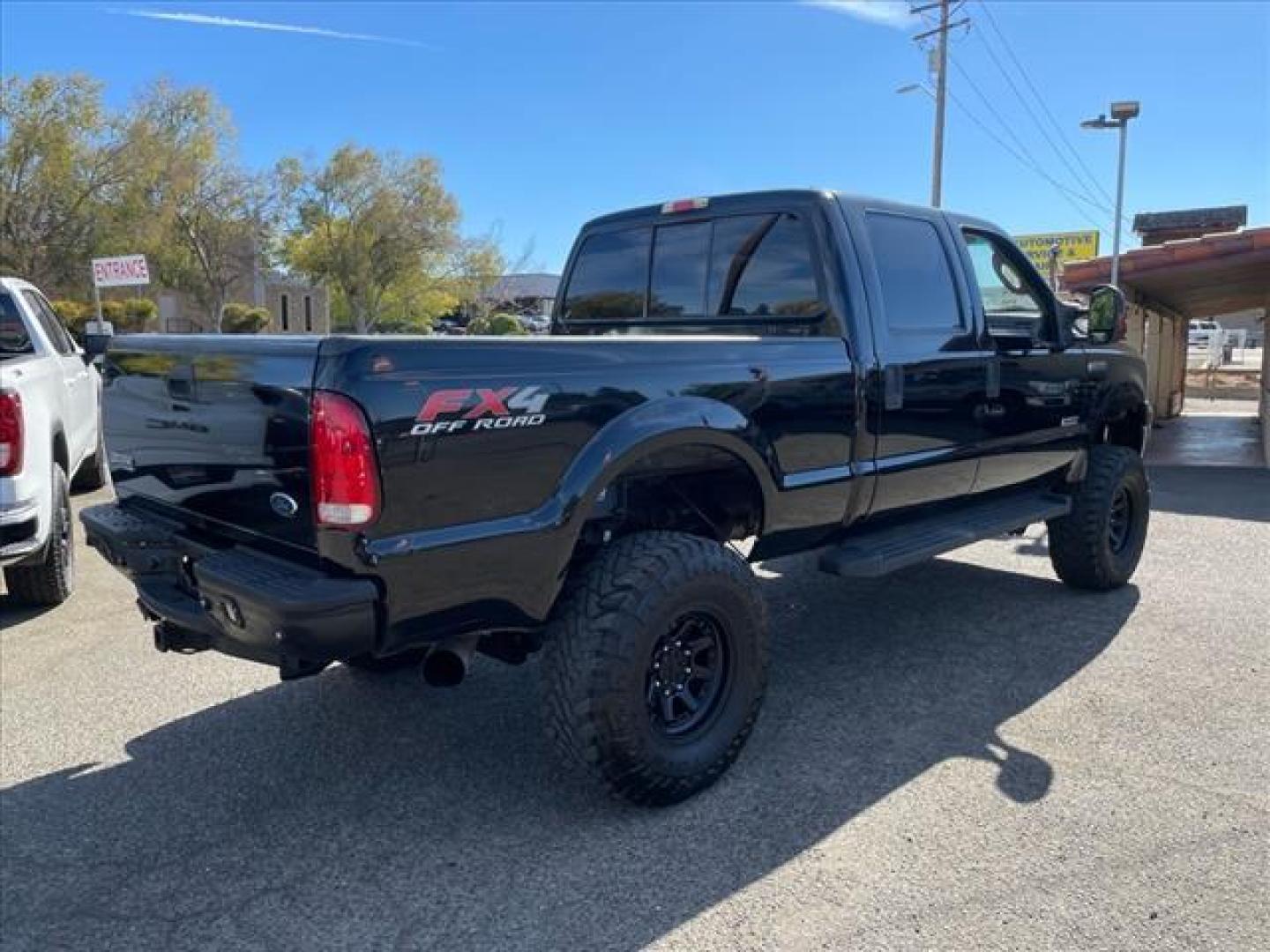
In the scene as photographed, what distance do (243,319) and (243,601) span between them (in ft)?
120

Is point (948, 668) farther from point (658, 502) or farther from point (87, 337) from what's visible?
point (87, 337)

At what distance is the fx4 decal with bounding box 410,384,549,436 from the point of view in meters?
2.73

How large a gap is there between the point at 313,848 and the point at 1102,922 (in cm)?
230

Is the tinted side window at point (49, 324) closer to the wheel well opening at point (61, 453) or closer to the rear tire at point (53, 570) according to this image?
the wheel well opening at point (61, 453)

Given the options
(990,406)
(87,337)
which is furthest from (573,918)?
(87,337)

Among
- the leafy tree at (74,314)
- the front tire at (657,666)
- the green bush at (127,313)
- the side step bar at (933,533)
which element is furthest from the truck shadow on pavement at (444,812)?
the green bush at (127,313)

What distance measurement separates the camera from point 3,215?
3191 centimetres

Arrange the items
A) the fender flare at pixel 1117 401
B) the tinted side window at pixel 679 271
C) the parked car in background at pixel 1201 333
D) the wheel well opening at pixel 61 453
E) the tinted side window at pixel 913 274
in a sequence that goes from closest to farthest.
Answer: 1. the tinted side window at pixel 913 274
2. the tinted side window at pixel 679 271
3. the fender flare at pixel 1117 401
4. the wheel well opening at pixel 61 453
5. the parked car in background at pixel 1201 333

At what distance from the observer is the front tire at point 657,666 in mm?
3121

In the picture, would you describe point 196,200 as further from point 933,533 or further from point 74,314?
point 933,533

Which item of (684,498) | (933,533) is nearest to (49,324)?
(684,498)

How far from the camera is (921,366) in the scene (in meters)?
4.36

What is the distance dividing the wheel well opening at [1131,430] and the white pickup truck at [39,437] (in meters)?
5.90

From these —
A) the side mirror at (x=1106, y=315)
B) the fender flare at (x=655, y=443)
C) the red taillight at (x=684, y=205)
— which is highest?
the red taillight at (x=684, y=205)
